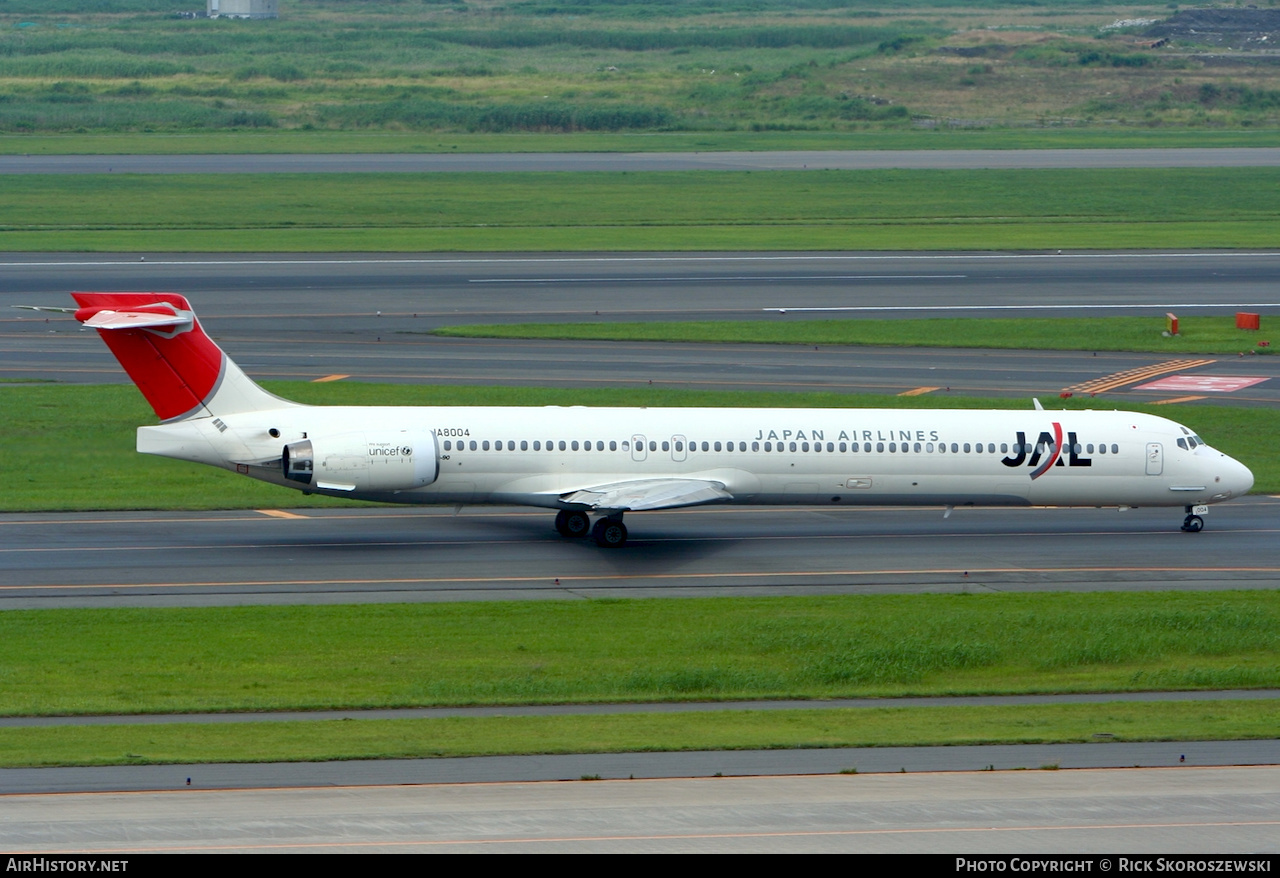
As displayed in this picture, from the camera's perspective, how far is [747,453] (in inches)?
1631

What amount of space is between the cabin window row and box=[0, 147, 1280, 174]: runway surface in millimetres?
75103

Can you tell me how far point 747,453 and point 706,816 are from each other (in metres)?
20.1

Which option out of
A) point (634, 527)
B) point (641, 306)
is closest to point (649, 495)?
point (634, 527)

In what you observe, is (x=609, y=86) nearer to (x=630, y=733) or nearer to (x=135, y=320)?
(x=135, y=320)

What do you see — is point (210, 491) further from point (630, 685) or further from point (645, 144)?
point (645, 144)

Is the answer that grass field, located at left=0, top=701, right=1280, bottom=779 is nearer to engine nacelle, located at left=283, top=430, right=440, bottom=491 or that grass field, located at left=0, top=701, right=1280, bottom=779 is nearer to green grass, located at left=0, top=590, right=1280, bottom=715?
green grass, located at left=0, top=590, right=1280, bottom=715

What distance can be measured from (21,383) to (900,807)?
44056 millimetres

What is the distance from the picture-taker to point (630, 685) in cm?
2942

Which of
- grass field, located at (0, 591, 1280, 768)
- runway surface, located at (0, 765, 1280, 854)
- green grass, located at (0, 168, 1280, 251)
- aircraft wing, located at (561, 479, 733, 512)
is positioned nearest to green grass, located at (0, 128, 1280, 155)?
green grass, located at (0, 168, 1280, 251)

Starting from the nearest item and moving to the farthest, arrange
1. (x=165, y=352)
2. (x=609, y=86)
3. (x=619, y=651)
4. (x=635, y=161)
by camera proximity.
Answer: (x=619, y=651), (x=165, y=352), (x=635, y=161), (x=609, y=86)

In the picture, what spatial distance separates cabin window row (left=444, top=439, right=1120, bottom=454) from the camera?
4069cm

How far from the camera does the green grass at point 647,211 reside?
9100cm

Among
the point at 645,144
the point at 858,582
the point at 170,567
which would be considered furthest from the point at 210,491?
the point at 645,144

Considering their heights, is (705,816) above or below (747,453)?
below
